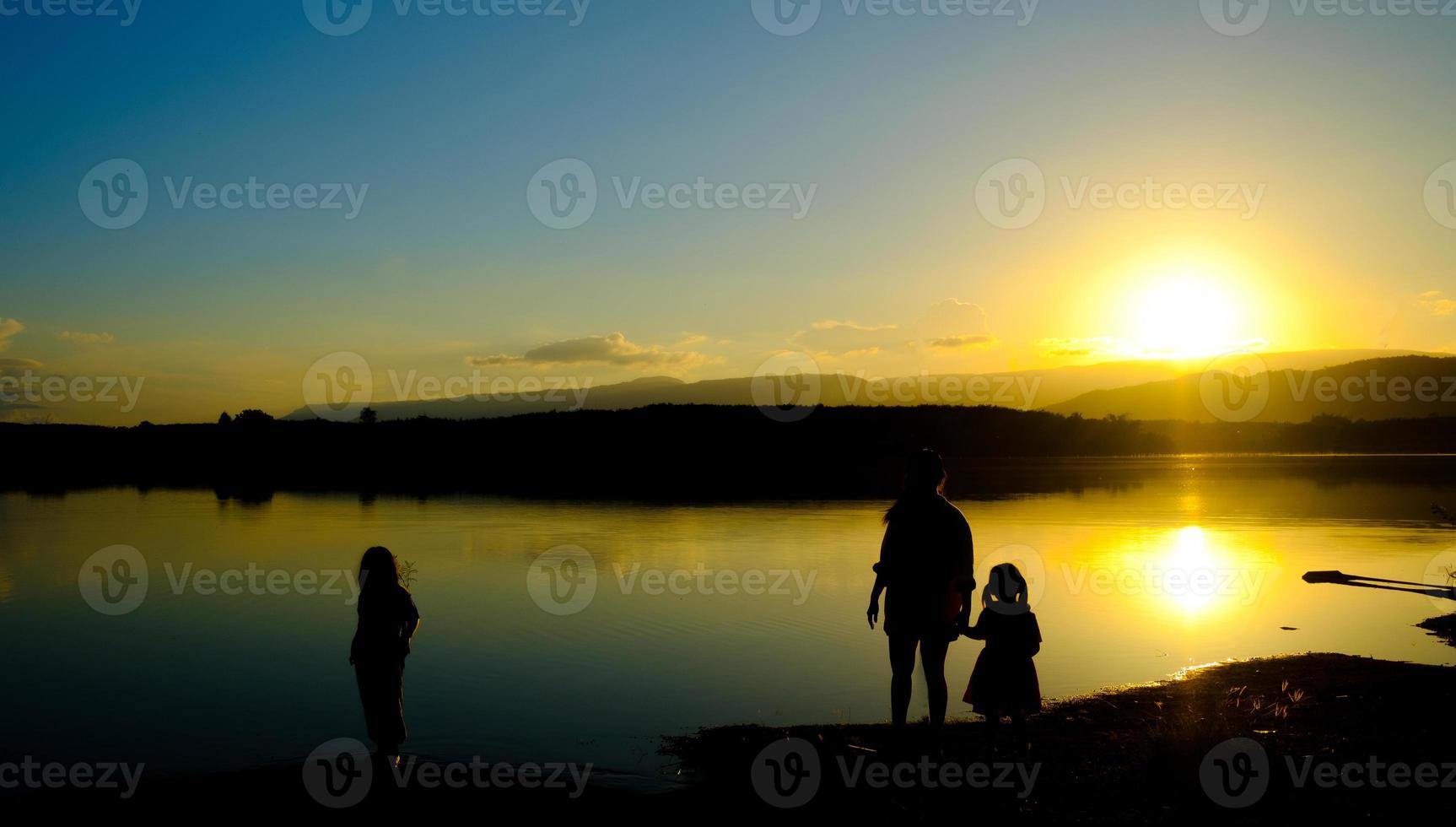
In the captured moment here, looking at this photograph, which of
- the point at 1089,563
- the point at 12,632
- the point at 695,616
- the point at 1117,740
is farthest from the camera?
the point at 1089,563

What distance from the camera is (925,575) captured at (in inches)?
309

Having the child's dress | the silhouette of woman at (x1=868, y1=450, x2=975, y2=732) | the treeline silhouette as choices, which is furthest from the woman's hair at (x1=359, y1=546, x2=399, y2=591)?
the treeline silhouette

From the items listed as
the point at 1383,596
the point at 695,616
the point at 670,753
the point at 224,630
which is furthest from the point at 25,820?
the point at 1383,596

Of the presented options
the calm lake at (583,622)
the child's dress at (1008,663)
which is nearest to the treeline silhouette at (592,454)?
the calm lake at (583,622)

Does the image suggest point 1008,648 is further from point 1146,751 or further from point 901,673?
point 1146,751

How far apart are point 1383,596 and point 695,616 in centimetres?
1571

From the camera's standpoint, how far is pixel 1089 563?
28.8 m

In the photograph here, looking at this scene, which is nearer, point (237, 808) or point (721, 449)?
point (237, 808)

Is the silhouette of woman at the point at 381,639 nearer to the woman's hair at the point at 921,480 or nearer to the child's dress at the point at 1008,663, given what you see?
the woman's hair at the point at 921,480

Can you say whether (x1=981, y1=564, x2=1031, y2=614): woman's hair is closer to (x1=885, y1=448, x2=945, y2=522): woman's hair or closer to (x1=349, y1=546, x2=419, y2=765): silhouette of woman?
(x1=885, y1=448, x2=945, y2=522): woman's hair

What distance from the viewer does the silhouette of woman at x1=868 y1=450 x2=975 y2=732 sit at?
25.7 feet

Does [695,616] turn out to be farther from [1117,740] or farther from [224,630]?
[1117,740]

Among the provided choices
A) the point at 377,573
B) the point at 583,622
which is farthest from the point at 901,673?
the point at 583,622

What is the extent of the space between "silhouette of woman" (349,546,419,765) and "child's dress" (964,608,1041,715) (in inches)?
188
